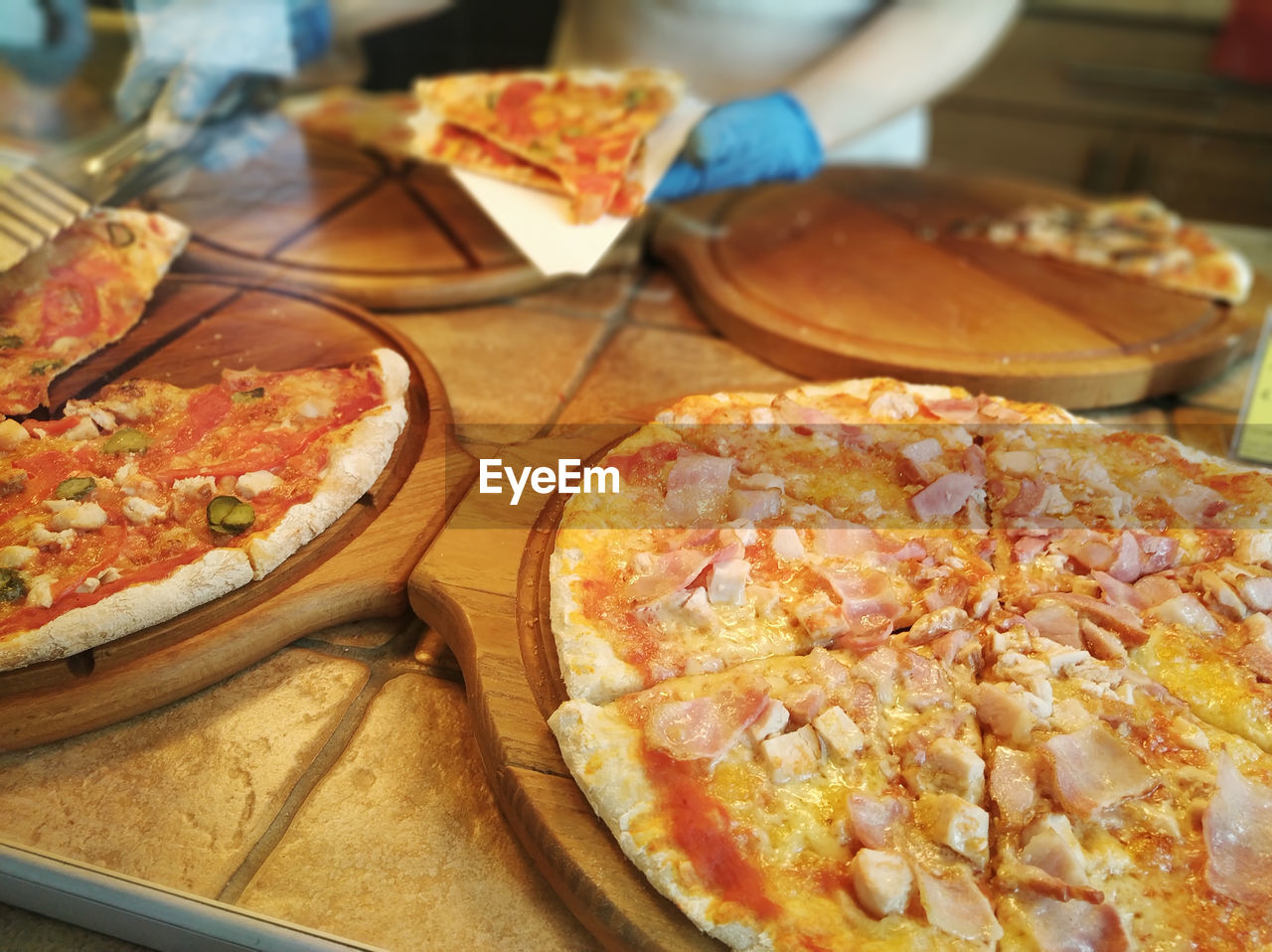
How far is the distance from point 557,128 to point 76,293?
4.26 feet

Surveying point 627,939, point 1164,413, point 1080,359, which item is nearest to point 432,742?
point 627,939

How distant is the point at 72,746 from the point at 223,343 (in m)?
0.87

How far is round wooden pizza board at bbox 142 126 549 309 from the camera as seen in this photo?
2389 millimetres

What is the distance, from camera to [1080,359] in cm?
230

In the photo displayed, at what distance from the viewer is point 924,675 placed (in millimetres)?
1417

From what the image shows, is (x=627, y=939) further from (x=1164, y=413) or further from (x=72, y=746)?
(x=1164, y=413)

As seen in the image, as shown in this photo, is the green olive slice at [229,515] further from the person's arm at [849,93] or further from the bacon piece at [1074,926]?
Result: the person's arm at [849,93]

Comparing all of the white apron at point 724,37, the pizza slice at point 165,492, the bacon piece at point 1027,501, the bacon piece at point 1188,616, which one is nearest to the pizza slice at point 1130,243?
the white apron at point 724,37

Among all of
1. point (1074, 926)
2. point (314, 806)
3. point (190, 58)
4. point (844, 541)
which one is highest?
point (190, 58)

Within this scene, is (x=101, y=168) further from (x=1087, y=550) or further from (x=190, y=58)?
(x=1087, y=550)

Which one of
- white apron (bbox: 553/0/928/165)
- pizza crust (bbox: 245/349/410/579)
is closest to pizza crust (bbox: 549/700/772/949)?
pizza crust (bbox: 245/349/410/579)

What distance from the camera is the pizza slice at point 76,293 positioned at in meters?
1.74

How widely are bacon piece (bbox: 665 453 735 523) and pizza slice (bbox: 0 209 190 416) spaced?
1122mm

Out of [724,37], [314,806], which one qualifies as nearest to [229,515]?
[314,806]
